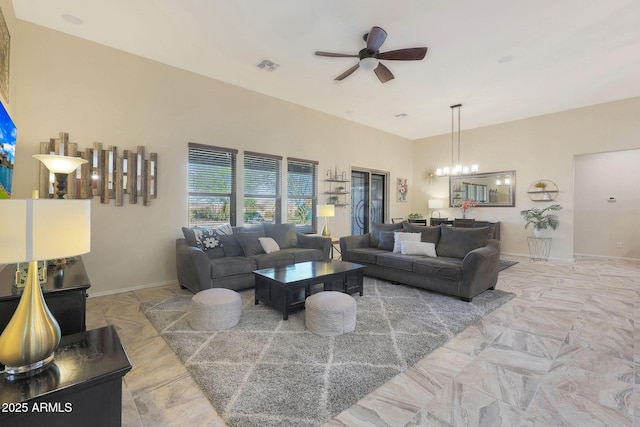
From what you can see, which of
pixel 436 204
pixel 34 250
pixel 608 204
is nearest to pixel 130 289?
pixel 34 250

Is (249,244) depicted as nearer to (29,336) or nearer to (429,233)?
(429,233)

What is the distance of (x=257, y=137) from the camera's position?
5.30 metres

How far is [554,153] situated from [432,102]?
315 cm

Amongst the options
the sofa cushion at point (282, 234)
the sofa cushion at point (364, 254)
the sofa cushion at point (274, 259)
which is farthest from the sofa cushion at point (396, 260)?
the sofa cushion at point (282, 234)

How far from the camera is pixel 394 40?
11.7 feet

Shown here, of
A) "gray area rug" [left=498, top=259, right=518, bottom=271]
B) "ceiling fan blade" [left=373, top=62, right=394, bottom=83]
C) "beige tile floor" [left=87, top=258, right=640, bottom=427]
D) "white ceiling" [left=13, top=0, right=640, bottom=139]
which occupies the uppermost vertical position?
"white ceiling" [left=13, top=0, right=640, bottom=139]

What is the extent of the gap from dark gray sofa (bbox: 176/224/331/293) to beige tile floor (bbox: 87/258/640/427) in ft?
2.41

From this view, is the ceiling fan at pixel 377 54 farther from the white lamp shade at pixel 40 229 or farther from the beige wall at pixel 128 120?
the white lamp shade at pixel 40 229

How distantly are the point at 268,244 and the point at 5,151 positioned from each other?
2.98m

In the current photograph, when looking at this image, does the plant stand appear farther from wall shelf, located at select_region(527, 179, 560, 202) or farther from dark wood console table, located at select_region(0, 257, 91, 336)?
dark wood console table, located at select_region(0, 257, 91, 336)

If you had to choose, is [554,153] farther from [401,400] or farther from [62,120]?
[62,120]

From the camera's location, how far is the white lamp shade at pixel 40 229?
981 mm

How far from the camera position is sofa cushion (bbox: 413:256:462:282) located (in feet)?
12.0

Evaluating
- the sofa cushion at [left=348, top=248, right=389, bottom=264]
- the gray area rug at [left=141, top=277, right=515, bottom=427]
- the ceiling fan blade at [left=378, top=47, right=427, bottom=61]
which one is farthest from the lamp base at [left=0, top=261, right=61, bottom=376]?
the sofa cushion at [left=348, top=248, right=389, bottom=264]
